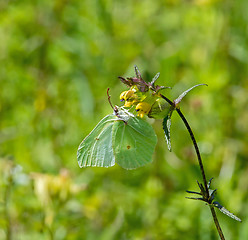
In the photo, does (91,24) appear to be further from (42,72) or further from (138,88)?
(138,88)

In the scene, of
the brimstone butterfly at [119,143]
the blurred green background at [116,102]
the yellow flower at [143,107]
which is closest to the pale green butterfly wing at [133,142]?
the brimstone butterfly at [119,143]

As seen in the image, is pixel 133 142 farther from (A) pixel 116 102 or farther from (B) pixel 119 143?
(A) pixel 116 102

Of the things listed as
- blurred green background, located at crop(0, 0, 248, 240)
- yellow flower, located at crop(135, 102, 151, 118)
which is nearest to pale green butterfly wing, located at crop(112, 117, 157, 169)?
yellow flower, located at crop(135, 102, 151, 118)

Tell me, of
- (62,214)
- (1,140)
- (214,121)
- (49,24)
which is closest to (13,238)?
(62,214)

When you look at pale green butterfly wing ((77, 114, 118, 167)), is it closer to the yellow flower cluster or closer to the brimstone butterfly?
the brimstone butterfly

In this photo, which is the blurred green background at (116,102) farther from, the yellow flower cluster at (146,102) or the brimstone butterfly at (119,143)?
the yellow flower cluster at (146,102)

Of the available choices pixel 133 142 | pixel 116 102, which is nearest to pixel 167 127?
pixel 133 142
